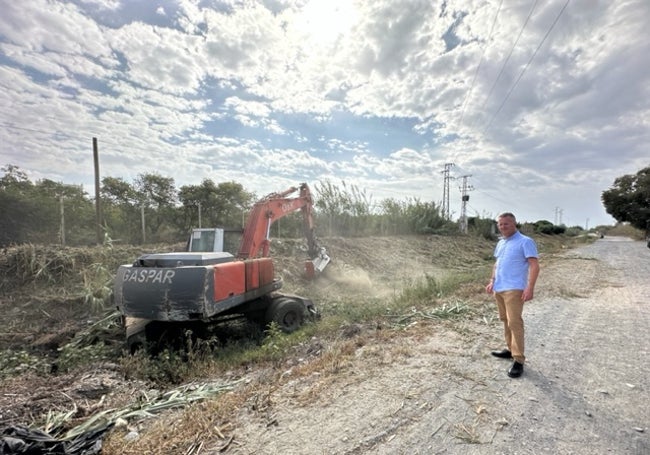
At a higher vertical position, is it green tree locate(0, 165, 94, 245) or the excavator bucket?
green tree locate(0, 165, 94, 245)

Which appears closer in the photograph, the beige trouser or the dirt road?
the dirt road

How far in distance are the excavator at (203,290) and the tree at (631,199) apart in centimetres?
4926

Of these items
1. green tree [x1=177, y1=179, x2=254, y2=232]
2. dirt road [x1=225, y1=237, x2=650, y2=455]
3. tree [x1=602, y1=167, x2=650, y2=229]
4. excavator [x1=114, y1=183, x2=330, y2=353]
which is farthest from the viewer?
tree [x1=602, y1=167, x2=650, y2=229]

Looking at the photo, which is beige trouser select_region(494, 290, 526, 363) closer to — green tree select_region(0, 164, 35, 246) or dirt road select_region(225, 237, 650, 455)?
dirt road select_region(225, 237, 650, 455)

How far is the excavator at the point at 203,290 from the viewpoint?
5121 millimetres

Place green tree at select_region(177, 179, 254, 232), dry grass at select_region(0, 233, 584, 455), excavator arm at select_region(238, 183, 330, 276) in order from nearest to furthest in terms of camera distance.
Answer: dry grass at select_region(0, 233, 584, 455), excavator arm at select_region(238, 183, 330, 276), green tree at select_region(177, 179, 254, 232)

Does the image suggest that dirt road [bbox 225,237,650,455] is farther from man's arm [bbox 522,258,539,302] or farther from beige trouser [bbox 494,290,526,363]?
man's arm [bbox 522,258,539,302]

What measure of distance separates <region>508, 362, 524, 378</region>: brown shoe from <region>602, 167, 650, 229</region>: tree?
49.2 meters

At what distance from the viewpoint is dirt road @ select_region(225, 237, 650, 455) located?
2.62m

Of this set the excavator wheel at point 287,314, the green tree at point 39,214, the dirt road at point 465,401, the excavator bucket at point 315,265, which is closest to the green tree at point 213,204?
the green tree at point 39,214

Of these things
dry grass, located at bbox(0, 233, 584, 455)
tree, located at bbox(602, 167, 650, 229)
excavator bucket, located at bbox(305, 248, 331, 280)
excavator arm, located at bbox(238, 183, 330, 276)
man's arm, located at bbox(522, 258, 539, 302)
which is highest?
tree, located at bbox(602, 167, 650, 229)

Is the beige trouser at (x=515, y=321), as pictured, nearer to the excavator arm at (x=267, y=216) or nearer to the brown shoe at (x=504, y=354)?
the brown shoe at (x=504, y=354)

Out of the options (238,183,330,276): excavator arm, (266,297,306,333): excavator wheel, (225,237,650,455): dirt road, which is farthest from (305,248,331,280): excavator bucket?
(225,237,650,455): dirt road

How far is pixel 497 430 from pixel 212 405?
255cm
